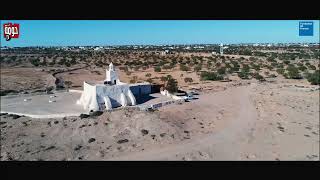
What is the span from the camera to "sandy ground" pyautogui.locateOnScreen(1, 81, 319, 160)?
54.4 ft

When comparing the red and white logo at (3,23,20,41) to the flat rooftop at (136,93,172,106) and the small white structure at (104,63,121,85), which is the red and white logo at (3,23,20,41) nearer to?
the small white structure at (104,63,121,85)

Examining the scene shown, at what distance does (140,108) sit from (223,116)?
17.6 ft

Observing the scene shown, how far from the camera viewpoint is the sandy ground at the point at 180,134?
1659cm

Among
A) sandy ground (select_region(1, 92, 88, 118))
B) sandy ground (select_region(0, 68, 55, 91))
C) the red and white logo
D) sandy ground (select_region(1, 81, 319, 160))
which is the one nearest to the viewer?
the red and white logo

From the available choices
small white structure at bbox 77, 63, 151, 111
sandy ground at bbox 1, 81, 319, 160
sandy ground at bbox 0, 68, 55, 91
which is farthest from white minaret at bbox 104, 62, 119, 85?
sandy ground at bbox 0, 68, 55, 91

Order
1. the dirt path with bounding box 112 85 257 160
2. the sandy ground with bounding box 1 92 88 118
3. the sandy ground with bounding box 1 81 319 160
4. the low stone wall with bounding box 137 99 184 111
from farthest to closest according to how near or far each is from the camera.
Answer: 1. the low stone wall with bounding box 137 99 184 111
2. the sandy ground with bounding box 1 92 88 118
3. the sandy ground with bounding box 1 81 319 160
4. the dirt path with bounding box 112 85 257 160

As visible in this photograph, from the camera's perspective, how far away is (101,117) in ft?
74.0

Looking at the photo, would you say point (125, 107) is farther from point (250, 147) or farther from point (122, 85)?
point (250, 147)

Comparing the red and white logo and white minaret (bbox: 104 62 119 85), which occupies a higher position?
the red and white logo

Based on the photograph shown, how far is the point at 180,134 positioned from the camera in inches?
768

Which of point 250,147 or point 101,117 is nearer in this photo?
point 250,147

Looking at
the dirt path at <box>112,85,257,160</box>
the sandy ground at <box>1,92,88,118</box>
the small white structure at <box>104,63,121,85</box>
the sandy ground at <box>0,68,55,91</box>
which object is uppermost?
the small white structure at <box>104,63,121,85</box>
